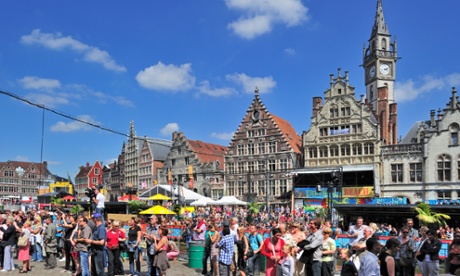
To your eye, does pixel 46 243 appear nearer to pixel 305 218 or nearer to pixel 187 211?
pixel 187 211

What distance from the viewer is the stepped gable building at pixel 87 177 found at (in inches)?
3661

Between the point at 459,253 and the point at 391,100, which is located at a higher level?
the point at 391,100

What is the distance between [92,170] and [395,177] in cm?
6819

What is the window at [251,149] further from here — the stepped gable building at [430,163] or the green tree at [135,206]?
the green tree at [135,206]

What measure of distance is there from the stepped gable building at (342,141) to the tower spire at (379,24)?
76.6 feet

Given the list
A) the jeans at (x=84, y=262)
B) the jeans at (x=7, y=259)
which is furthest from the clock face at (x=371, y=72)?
the jeans at (x=84, y=262)

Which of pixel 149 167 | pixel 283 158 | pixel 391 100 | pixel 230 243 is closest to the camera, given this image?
pixel 230 243

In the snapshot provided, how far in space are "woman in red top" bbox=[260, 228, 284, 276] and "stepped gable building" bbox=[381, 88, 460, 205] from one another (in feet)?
102

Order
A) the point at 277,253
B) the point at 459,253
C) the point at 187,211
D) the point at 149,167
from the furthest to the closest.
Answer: the point at 149,167 < the point at 187,211 < the point at 277,253 < the point at 459,253

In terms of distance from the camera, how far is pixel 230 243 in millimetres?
10414

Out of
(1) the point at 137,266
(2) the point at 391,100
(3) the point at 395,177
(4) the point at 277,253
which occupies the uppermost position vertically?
(2) the point at 391,100

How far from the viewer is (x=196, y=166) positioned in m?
57.4

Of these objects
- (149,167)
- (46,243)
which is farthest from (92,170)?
(46,243)

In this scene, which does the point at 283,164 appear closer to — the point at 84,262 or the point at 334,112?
the point at 334,112
